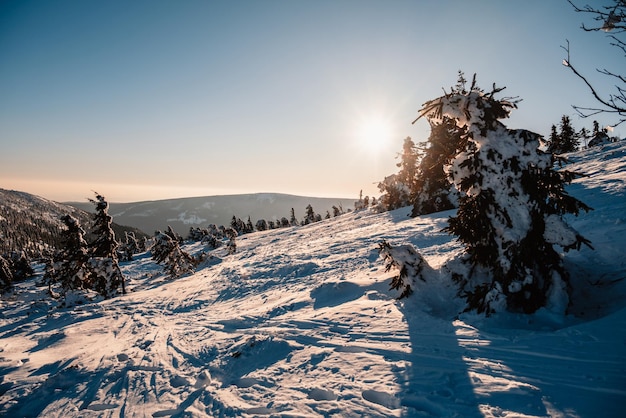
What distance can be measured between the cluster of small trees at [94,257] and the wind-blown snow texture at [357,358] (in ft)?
50.5

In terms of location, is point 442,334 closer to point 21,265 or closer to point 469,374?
point 469,374

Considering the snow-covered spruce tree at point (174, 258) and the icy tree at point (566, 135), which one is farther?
the icy tree at point (566, 135)

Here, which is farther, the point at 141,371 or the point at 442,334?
the point at 141,371

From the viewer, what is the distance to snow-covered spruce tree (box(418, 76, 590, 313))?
692 centimetres

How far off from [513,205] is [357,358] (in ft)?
16.4

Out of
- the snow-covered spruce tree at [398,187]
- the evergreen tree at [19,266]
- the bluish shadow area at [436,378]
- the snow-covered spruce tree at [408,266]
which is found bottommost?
the evergreen tree at [19,266]

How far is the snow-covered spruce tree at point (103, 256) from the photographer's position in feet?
86.6

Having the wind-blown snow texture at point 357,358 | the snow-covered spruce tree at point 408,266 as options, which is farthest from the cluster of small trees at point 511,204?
the snow-covered spruce tree at point 408,266

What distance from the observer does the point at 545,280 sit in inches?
277

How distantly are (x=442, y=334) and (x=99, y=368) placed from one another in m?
8.98

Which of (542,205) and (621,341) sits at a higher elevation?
(542,205)

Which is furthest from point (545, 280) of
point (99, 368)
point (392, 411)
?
point (99, 368)

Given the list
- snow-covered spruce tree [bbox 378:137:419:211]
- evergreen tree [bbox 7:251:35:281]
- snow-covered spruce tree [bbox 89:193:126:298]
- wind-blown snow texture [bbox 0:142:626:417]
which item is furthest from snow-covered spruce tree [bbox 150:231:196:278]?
evergreen tree [bbox 7:251:35:281]

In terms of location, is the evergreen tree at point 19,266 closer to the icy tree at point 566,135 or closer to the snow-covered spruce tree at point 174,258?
the snow-covered spruce tree at point 174,258
